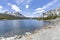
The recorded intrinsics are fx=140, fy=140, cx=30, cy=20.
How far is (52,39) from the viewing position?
12.9m

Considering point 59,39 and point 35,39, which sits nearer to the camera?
point 59,39

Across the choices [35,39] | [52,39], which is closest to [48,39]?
[52,39]

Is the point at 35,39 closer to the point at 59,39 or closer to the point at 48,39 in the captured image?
the point at 48,39

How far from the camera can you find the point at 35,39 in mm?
14859

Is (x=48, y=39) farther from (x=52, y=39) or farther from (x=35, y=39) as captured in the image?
(x=35, y=39)

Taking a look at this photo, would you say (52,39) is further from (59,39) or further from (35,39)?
(35,39)

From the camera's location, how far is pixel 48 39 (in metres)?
13.1

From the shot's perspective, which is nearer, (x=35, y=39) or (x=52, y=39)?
(x=52, y=39)

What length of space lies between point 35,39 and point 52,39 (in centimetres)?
246

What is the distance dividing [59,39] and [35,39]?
3.11 m

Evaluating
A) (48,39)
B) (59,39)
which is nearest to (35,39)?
(48,39)

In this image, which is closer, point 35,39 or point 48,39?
point 48,39

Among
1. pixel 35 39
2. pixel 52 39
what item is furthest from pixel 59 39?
pixel 35 39
